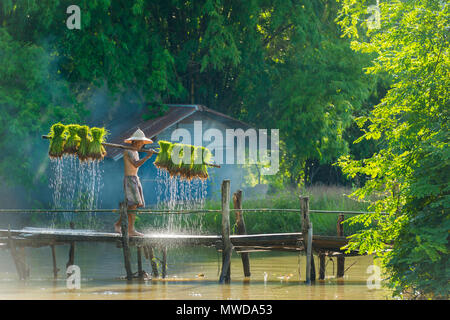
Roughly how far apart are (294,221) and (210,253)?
8.93ft

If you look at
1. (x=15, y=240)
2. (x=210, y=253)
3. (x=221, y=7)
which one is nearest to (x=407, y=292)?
(x=15, y=240)

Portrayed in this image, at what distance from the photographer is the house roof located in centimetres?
2305

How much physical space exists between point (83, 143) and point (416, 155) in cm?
617

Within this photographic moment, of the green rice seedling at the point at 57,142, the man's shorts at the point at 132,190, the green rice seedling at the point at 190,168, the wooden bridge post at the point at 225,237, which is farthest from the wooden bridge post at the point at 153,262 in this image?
the green rice seedling at the point at 57,142

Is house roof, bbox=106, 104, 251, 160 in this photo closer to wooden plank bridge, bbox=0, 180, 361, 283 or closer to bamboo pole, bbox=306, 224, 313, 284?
wooden plank bridge, bbox=0, 180, 361, 283

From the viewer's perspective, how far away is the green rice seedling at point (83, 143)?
13.4 m

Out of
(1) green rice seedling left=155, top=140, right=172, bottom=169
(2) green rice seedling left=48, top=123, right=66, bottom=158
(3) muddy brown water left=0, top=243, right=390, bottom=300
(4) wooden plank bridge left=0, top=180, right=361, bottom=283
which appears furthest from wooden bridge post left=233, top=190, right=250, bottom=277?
(2) green rice seedling left=48, top=123, right=66, bottom=158

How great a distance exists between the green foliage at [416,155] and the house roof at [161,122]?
12.4 meters

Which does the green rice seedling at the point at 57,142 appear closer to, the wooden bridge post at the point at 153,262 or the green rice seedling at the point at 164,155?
the green rice seedling at the point at 164,155

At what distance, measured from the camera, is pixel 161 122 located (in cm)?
2391

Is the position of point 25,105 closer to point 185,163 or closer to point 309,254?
point 185,163

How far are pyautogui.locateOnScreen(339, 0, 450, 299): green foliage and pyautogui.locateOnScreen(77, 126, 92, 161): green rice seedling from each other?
4961 millimetres

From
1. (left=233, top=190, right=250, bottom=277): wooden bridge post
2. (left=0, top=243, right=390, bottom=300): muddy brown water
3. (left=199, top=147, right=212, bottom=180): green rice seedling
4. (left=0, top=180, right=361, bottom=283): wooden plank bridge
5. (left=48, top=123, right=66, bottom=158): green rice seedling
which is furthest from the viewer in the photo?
(left=233, top=190, right=250, bottom=277): wooden bridge post

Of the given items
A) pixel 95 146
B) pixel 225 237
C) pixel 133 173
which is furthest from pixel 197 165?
pixel 95 146
